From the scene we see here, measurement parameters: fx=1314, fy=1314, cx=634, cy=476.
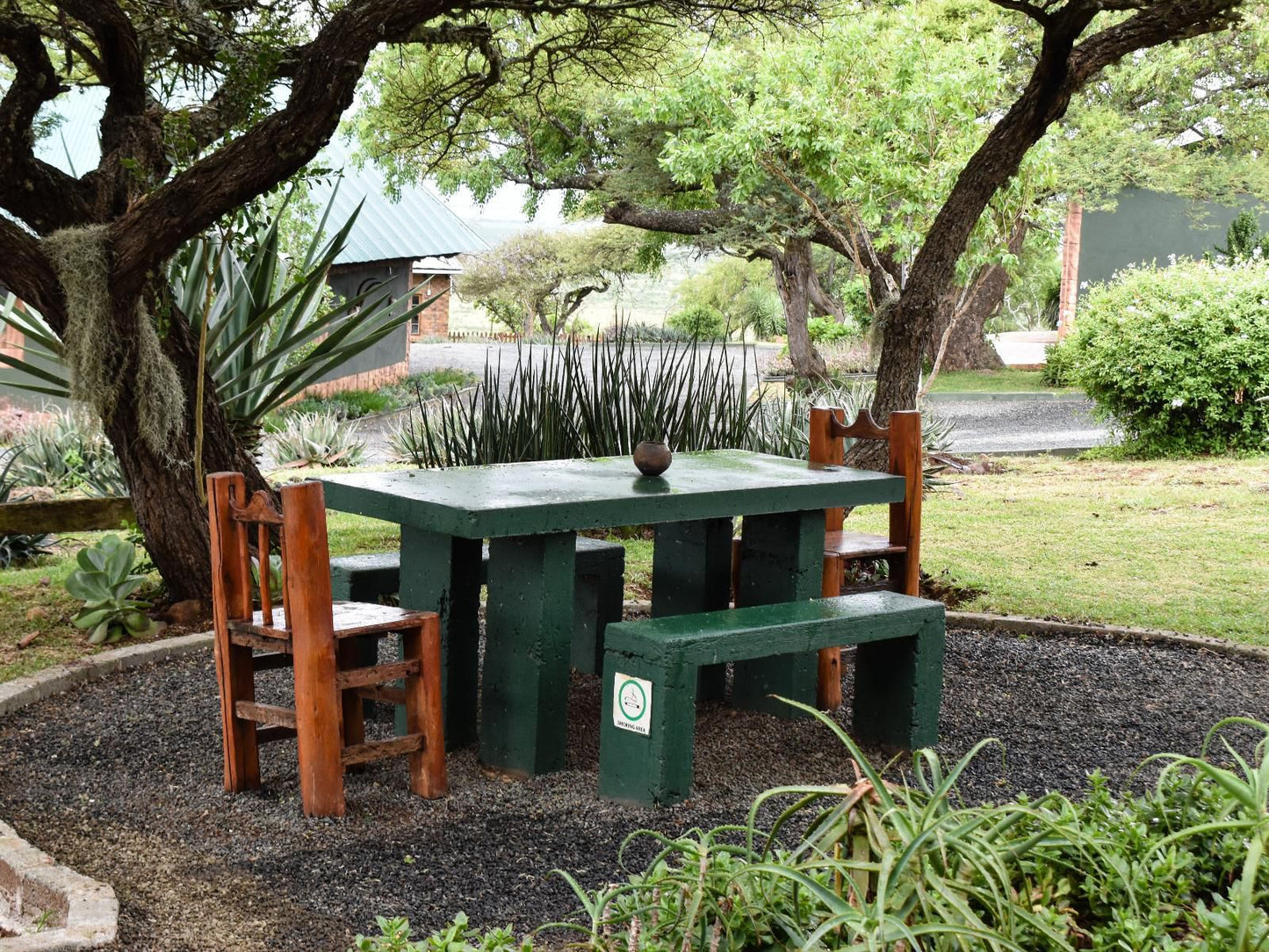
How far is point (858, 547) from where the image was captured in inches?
187

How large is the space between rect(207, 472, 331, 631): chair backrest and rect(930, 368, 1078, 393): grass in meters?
17.8

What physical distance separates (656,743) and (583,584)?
145 cm

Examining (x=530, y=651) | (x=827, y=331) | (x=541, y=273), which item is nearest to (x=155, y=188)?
(x=530, y=651)

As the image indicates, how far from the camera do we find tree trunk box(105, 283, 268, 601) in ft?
17.3

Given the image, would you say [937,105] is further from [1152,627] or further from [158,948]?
[158,948]

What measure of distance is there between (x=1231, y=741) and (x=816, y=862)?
11.5ft

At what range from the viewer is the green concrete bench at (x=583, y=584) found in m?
4.38

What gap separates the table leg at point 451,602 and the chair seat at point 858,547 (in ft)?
4.32

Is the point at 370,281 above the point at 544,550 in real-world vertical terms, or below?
above

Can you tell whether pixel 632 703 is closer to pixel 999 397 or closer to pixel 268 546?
pixel 268 546

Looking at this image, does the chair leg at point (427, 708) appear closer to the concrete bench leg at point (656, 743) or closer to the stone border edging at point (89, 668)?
the concrete bench leg at point (656, 743)

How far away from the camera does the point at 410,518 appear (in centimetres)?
363

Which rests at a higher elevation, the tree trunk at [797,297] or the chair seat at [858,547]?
the tree trunk at [797,297]

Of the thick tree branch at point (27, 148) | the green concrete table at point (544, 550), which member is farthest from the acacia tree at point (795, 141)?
the green concrete table at point (544, 550)
